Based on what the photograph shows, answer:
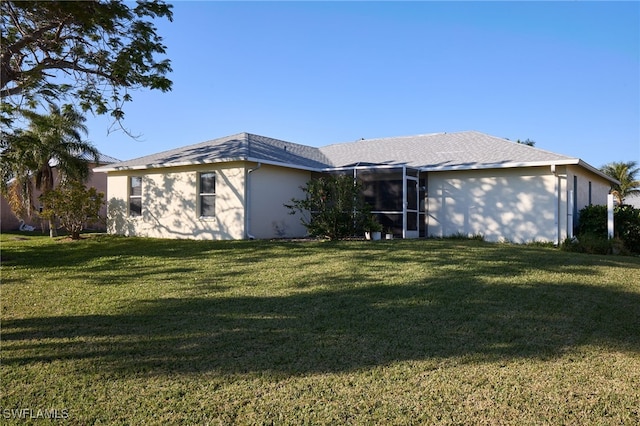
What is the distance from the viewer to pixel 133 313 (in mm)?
7195

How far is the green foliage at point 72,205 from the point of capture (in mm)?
17781

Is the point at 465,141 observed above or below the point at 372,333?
above

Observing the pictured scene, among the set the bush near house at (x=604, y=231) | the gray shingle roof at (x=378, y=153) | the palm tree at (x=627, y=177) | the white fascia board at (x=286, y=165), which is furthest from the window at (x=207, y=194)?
the palm tree at (x=627, y=177)

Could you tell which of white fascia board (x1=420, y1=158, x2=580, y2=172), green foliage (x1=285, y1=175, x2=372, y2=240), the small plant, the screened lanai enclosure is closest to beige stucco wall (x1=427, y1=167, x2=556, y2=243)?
white fascia board (x1=420, y1=158, x2=580, y2=172)

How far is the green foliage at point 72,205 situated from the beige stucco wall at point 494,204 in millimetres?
12742

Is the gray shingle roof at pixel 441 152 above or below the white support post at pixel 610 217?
above

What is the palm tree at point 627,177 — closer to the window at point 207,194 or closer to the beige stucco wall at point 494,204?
the beige stucco wall at point 494,204

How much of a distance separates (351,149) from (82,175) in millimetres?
11547

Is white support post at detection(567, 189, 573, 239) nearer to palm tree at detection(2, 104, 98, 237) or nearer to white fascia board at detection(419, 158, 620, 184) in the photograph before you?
white fascia board at detection(419, 158, 620, 184)

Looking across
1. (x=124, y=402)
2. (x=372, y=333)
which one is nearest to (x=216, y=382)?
(x=124, y=402)

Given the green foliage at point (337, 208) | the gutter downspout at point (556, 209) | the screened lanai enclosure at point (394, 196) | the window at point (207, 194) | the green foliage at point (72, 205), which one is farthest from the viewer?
the green foliage at point (72, 205)

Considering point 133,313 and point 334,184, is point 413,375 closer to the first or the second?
point 133,313

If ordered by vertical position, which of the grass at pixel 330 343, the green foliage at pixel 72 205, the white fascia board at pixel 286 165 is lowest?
the grass at pixel 330 343

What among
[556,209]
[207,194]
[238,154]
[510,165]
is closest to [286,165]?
[238,154]
